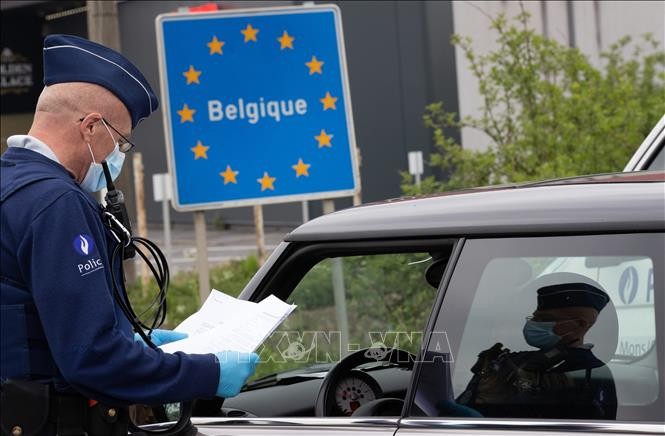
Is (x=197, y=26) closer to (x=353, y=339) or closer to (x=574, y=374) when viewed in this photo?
Answer: (x=353, y=339)

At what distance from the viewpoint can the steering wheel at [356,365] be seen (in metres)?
3.06

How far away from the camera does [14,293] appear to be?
2.55 m

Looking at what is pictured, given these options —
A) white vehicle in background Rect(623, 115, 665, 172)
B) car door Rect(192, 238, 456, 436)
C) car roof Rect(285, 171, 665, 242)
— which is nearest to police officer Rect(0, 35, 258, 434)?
car door Rect(192, 238, 456, 436)

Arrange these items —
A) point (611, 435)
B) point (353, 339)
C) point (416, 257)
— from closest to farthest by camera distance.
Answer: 1. point (611, 435)
2. point (416, 257)
3. point (353, 339)

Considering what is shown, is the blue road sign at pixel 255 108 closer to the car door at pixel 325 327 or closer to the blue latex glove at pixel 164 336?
the car door at pixel 325 327

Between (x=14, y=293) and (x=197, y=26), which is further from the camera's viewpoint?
(x=197, y=26)

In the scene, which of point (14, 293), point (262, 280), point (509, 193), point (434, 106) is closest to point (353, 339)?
point (262, 280)

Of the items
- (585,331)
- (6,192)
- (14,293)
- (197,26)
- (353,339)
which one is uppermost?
(197,26)

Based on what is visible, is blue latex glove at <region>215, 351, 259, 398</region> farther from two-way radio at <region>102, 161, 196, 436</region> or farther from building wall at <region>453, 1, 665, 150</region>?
building wall at <region>453, 1, 665, 150</region>

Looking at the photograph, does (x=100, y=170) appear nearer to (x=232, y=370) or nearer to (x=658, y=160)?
(x=232, y=370)

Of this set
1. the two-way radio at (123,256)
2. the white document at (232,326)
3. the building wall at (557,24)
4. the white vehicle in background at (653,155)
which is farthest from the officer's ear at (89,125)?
the building wall at (557,24)

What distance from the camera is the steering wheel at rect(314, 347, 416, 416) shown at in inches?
121

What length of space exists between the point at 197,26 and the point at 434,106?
2480mm

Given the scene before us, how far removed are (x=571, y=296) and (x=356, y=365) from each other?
3.02 feet
